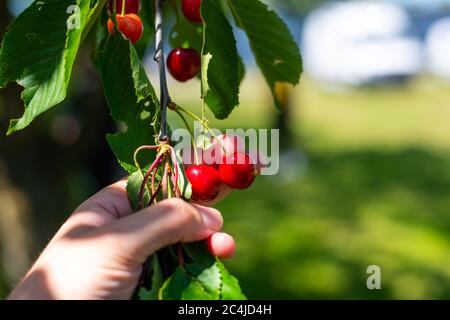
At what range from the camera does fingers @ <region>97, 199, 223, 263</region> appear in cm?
122

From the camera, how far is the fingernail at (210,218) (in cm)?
132

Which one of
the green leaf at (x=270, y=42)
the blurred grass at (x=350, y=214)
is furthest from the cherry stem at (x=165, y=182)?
the blurred grass at (x=350, y=214)

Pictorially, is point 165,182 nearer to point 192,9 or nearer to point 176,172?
point 176,172

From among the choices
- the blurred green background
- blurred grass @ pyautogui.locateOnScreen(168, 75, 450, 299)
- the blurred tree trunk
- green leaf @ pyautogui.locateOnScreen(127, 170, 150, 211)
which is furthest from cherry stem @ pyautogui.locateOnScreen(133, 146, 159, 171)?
blurred grass @ pyautogui.locateOnScreen(168, 75, 450, 299)

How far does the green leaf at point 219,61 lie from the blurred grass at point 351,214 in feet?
13.1

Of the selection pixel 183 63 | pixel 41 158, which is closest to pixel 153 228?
pixel 183 63

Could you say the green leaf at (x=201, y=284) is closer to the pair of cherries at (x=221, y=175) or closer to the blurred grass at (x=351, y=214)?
the pair of cherries at (x=221, y=175)

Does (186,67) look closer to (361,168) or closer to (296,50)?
(296,50)

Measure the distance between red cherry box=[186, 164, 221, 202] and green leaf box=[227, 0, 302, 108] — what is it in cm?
41

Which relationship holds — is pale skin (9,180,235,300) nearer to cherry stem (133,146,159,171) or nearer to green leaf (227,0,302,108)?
cherry stem (133,146,159,171)

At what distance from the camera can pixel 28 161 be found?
13.5 ft

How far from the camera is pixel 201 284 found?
4.02ft

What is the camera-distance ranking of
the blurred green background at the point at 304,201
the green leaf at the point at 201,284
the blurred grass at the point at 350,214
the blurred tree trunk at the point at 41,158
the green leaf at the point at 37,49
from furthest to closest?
the blurred grass at the point at 350,214 → the blurred green background at the point at 304,201 → the blurred tree trunk at the point at 41,158 → the green leaf at the point at 37,49 → the green leaf at the point at 201,284

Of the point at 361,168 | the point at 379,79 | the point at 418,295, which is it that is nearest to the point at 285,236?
the point at 418,295
